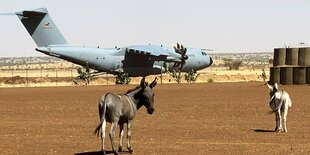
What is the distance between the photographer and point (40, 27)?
82.2 m

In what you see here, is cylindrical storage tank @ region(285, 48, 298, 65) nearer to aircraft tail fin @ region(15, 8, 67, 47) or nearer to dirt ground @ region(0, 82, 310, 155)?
dirt ground @ region(0, 82, 310, 155)

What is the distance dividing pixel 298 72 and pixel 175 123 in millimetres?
26027

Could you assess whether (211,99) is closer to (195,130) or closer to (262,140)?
(195,130)

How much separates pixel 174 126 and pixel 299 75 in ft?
89.1

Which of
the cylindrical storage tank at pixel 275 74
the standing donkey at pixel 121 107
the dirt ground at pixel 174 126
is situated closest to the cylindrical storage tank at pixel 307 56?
the cylindrical storage tank at pixel 275 74

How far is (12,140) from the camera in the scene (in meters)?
22.2

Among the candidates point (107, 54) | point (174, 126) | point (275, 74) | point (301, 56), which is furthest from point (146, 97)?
point (107, 54)

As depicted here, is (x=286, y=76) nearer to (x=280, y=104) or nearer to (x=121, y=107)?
(x=280, y=104)

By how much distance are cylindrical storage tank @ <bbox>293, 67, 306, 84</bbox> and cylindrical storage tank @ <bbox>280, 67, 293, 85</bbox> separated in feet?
0.95

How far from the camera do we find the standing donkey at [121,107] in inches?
681

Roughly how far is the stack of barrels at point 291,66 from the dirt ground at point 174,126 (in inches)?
282

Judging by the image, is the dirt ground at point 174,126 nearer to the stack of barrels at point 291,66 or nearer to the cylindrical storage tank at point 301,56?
the stack of barrels at point 291,66

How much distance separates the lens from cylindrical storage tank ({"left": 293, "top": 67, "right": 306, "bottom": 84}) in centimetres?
5134

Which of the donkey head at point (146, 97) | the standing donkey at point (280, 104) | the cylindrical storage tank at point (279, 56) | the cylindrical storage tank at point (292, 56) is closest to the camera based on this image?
the donkey head at point (146, 97)
